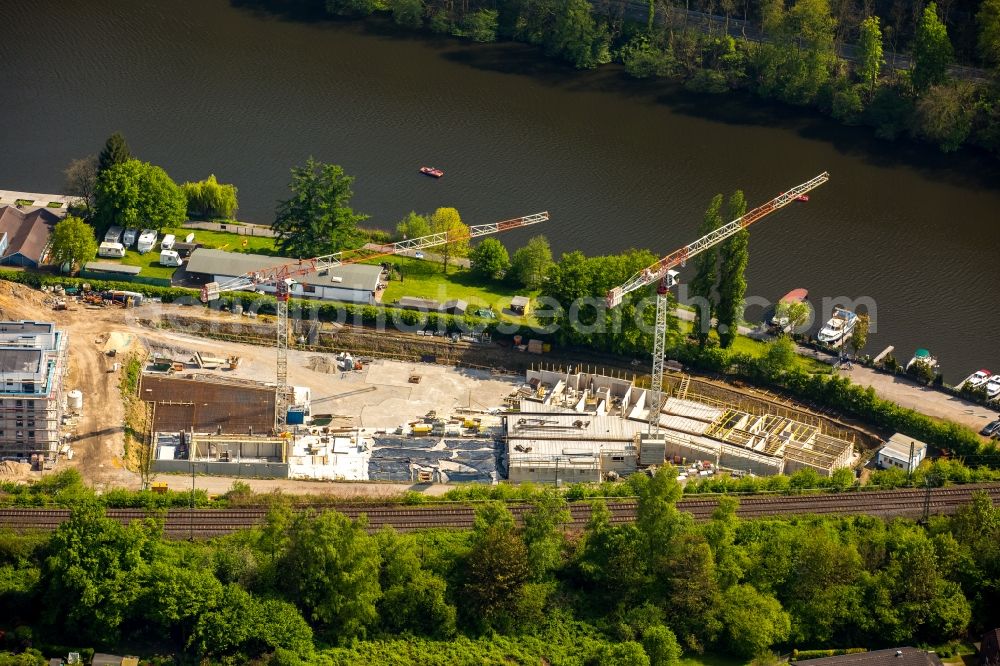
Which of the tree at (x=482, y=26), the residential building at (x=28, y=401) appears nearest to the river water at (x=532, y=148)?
the tree at (x=482, y=26)

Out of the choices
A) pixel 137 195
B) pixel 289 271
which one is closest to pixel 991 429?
pixel 289 271

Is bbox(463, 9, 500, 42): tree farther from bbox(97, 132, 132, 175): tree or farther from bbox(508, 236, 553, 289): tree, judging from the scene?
bbox(97, 132, 132, 175): tree

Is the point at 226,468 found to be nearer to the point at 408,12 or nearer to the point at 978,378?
the point at 978,378

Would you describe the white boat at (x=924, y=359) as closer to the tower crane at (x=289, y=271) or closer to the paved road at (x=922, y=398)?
the paved road at (x=922, y=398)

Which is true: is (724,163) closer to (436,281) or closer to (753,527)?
(436,281)

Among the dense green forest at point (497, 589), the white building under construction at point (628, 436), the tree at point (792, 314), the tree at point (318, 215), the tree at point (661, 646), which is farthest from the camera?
the tree at point (318, 215)

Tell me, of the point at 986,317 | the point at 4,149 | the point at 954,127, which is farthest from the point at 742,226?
the point at 4,149

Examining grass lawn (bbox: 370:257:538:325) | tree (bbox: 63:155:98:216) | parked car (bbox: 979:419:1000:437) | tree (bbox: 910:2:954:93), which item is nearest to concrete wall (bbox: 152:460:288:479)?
grass lawn (bbox: 370:257:538:325)

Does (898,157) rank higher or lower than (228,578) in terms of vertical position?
higher
